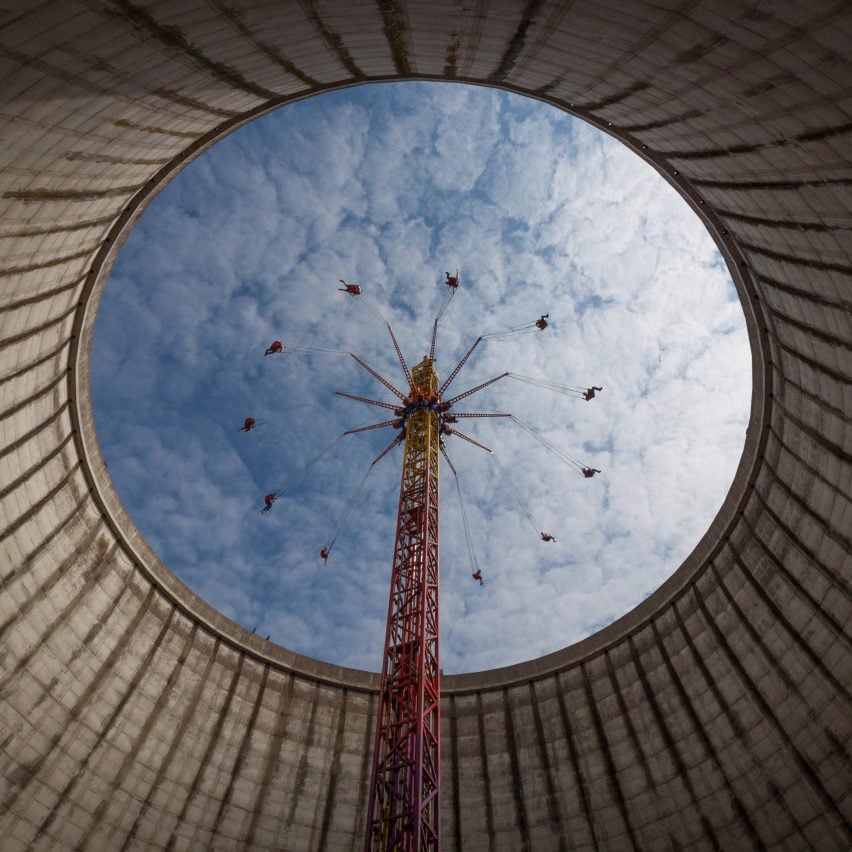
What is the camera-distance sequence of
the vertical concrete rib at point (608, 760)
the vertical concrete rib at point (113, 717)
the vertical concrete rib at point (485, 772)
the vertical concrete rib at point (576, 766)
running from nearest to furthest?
the vertical concrete rib at point (113, 717) < the vertical concrete rib at point (608, 760) < the vertical concrete rib at point (576, 766) < the vertical concrete rib at point (485, 772)

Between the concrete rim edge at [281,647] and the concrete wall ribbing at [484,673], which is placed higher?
the concrete rim edge at [281,647]

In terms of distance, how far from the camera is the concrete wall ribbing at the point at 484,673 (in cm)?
1223

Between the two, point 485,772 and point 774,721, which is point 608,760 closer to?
point 485,772

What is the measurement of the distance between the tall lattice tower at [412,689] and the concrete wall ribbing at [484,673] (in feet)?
8.12

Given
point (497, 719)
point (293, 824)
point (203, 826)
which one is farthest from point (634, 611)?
point (203, 826)

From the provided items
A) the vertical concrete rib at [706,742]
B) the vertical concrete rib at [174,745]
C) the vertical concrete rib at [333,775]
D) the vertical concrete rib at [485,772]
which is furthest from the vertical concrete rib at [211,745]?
the vertical concrete rib at [706,742]

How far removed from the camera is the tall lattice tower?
22.3 m

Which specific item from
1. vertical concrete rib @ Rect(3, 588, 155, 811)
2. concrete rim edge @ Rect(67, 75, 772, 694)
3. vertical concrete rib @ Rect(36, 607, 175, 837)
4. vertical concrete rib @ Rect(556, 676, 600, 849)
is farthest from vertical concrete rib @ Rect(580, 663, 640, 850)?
vertical concrete rib @ Rect(3, 588, 155, 811)

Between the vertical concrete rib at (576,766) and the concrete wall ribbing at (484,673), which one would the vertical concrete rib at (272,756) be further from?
the vertical concrete rib at (576,766)

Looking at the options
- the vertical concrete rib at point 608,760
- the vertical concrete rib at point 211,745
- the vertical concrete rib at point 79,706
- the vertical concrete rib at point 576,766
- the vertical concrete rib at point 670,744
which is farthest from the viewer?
the vertical concrete rib at point 576,766

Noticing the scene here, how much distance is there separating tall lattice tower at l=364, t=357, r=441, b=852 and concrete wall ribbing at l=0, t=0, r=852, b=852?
248 cm

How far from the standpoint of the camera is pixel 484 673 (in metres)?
29.6

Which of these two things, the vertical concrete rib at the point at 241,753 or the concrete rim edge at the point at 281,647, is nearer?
the concrete rim edge at the point at 281,647

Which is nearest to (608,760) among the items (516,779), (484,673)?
(516,779)
